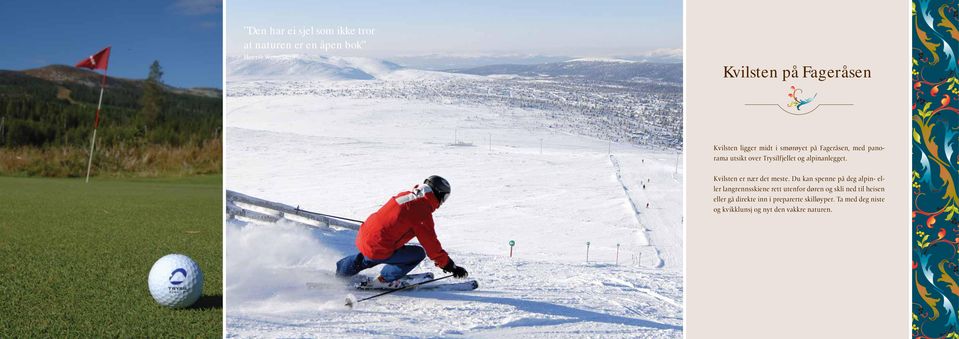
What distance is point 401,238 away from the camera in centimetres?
434

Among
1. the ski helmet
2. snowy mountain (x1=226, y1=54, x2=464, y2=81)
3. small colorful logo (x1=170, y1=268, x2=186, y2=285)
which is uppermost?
snowy mountain (x1=226, y1=54, x2=464, y2=81)

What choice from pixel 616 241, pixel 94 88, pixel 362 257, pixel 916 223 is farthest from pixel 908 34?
pixel 94 88

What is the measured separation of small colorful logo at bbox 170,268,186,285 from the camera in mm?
4762

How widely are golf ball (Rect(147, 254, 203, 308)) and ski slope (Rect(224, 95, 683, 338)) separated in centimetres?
30

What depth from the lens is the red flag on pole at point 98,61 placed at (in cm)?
1142

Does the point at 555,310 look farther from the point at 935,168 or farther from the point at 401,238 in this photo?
the point at 935,168

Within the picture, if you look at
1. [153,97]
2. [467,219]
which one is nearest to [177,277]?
[467,219]

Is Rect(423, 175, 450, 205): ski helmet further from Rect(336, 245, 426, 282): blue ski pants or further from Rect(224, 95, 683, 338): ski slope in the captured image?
Rect(224, 95, 683, 338): ski slope

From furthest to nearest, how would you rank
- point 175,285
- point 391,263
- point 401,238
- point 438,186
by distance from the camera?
1. point 175,285
2. point 391,263
3. point 401,238
4. point 438,186

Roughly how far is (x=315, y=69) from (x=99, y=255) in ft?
8.52

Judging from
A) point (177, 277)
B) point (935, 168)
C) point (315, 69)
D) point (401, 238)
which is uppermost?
point (315, 69)

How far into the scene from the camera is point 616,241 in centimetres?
627

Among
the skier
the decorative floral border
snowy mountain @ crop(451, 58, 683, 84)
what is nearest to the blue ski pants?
the skier

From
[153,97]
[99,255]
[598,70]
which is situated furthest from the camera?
[153,97]
